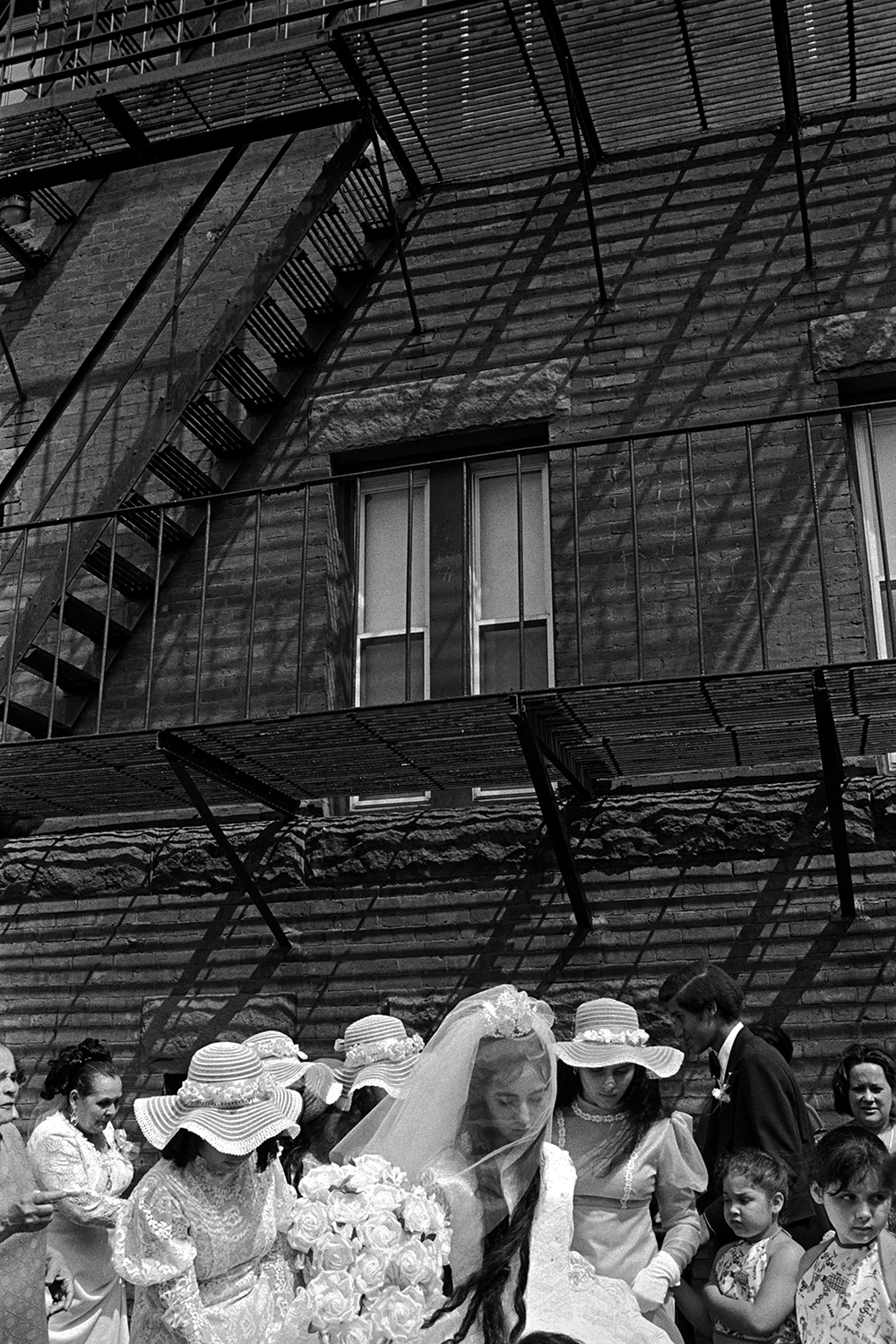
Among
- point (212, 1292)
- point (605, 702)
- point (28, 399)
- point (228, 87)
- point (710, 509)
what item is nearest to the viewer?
point (212, 1292)

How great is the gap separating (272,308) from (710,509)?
3.21 meters

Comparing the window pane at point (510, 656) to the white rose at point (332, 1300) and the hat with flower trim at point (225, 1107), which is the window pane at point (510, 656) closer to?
the hat with flower trim at point (225, 1107)

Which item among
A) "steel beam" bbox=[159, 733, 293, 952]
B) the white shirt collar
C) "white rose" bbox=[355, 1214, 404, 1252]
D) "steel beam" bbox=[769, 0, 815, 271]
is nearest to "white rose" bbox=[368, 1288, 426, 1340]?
"white rose" bbox=[355, 1214, 404, 1252]

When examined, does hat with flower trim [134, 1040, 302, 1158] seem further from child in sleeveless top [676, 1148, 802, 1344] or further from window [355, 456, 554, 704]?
window [355, 456, 554, 704]

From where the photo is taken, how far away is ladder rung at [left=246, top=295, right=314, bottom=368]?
10.1m

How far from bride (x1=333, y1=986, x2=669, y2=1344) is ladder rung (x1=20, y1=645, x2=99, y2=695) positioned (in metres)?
5.72

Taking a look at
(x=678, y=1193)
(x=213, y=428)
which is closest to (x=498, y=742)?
(x=678, y=1193)

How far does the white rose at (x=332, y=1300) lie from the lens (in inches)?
156

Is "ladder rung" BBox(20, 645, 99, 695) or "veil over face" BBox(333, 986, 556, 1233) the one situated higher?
"ladder rung" BBox(20, 645, 99, 695)

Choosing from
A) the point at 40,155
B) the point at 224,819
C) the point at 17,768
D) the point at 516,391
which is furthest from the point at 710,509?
the point at 40,155

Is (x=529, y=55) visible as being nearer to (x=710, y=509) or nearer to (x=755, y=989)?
(x=710, y=509)

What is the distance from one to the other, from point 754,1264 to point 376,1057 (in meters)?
1.98

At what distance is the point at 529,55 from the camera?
10023mm

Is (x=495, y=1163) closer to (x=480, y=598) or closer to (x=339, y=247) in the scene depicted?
(x=480, y=598)
